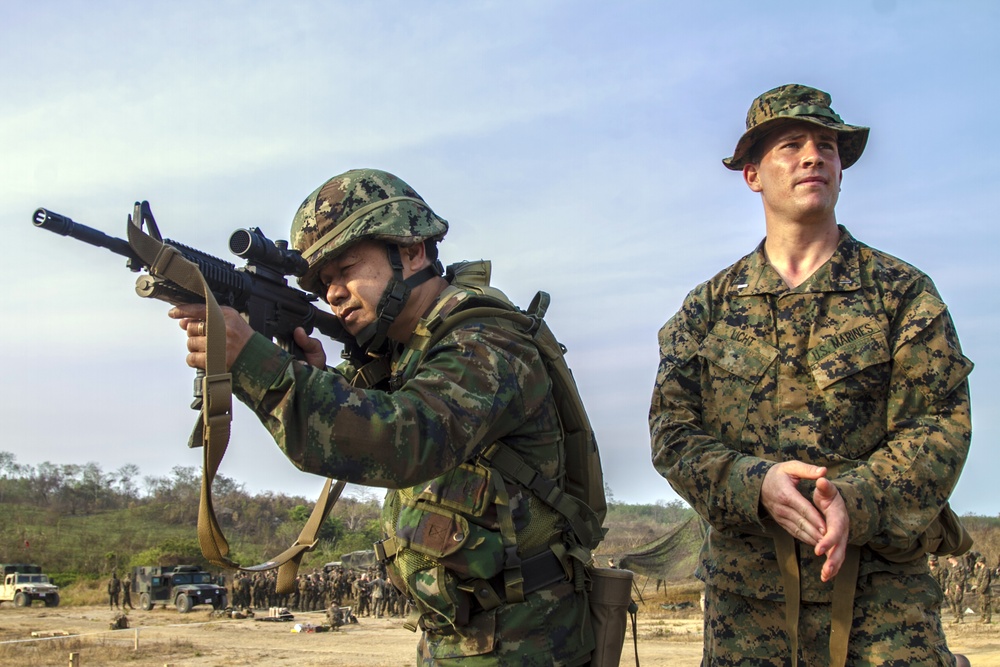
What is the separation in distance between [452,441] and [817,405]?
1.44 m

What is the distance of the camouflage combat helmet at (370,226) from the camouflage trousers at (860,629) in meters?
1.70

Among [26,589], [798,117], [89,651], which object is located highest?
[798,117]

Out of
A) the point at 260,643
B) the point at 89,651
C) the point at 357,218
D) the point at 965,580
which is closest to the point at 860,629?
the point at 357,218

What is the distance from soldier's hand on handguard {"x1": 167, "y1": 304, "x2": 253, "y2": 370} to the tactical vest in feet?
2.12

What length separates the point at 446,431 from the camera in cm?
271

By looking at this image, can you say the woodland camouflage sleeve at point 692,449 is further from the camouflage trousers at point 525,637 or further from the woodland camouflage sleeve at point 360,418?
A: the woodland camouflage sleeve at point 360,418

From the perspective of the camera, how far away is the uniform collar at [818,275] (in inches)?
135

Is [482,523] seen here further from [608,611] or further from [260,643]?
[260,643]

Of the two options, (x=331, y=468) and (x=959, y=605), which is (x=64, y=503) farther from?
(x=331, y=468)

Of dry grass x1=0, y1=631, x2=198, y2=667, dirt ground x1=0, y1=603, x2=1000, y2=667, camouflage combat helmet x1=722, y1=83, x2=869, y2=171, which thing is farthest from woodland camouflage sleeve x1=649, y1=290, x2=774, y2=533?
dry grass x1=0, y1=631, x2=198, y2=667

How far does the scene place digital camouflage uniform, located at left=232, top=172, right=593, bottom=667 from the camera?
257 cm

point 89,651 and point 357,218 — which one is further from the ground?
point 357,218

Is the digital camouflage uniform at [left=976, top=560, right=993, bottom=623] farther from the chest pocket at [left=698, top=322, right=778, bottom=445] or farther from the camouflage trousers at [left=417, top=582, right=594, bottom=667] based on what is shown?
the camouflage trousers at [left=417, top=582, right=594, bottom=667]

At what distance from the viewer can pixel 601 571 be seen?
348cm
